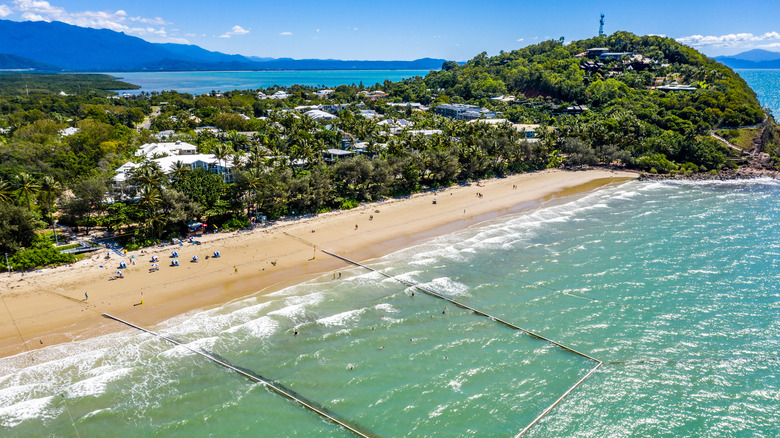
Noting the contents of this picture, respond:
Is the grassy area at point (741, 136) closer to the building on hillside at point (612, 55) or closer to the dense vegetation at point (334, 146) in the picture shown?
the dense vegetation at point (334, 146)

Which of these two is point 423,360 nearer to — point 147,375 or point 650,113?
point 147,375

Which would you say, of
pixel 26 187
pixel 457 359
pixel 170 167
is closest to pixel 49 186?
pixel 26 187

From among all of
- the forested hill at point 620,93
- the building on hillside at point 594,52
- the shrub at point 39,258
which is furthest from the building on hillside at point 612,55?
the shrub at point 39,258

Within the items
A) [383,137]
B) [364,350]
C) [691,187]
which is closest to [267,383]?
[364,350]

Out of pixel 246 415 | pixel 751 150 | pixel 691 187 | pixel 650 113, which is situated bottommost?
pixel 246 415

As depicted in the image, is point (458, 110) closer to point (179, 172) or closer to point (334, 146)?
point (334, 146)

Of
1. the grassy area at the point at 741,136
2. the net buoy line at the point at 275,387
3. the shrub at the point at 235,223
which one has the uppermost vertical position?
the grassy area at the point at 741,136
